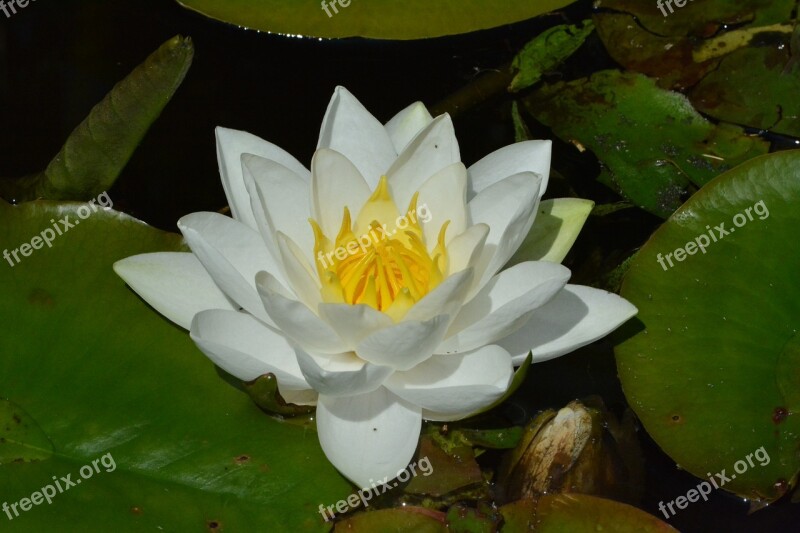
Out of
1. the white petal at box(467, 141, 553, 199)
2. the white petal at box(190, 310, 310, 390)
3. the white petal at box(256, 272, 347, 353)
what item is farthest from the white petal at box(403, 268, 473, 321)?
the white petal at box(467, 141, 553, 199)

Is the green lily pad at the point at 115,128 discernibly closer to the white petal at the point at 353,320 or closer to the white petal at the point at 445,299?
the white petal at the point at 353,320

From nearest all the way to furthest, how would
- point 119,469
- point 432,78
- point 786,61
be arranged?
point 119,469, point 786,61, point 432,78

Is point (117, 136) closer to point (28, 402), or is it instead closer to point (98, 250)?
point (98, 250)

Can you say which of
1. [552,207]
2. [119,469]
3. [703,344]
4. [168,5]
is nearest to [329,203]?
[552,207]

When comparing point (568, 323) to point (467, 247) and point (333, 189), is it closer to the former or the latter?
point (467, 247)

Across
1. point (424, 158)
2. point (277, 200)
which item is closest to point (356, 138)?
point (424, 158)

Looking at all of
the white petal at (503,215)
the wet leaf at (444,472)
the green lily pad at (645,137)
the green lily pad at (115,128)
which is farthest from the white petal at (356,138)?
the green lily pad at (645,137)

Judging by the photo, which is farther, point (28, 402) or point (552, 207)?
point (552, 207)
